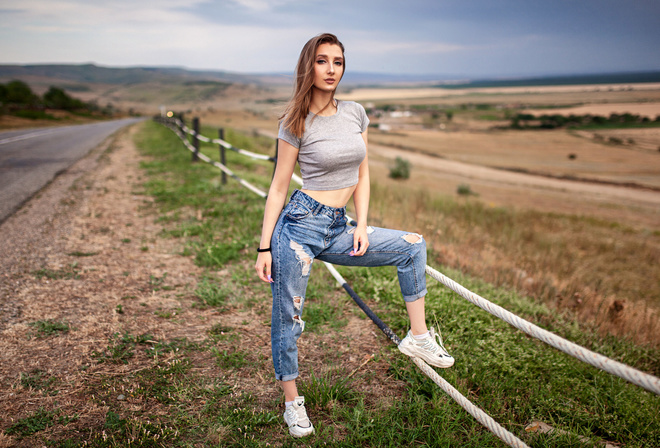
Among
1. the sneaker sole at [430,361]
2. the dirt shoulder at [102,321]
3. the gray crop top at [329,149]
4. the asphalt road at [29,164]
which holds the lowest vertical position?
the dirt shoulder at [102,321]

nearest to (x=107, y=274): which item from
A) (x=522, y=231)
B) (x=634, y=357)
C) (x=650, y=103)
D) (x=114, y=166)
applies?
(x=634, y=357)

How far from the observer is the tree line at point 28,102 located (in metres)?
30.4

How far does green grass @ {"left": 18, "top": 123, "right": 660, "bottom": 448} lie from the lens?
6.90 ft

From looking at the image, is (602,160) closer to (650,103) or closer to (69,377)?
(650,103)

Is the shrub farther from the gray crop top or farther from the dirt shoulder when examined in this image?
the gray crop top

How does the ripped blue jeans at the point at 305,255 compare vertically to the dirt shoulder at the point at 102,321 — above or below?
above

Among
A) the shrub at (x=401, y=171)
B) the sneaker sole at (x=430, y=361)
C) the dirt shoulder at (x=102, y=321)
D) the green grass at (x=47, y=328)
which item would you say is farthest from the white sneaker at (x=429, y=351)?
the shrub at (x=401, y=171)

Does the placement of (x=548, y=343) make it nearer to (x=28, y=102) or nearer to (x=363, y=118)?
(x=363, y=118)

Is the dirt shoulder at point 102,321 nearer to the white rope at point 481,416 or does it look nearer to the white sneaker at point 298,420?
the white sneaker at point 298,420

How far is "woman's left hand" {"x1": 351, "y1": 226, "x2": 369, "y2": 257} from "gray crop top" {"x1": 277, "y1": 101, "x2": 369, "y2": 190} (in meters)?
0.28

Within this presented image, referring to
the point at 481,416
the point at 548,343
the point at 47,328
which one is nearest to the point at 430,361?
the point at 481,416

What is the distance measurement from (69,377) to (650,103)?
73.8 meters

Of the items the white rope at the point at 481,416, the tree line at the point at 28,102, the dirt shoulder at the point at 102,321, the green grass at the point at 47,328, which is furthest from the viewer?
the tree line at the point at 28,102

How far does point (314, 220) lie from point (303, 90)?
72 cm
